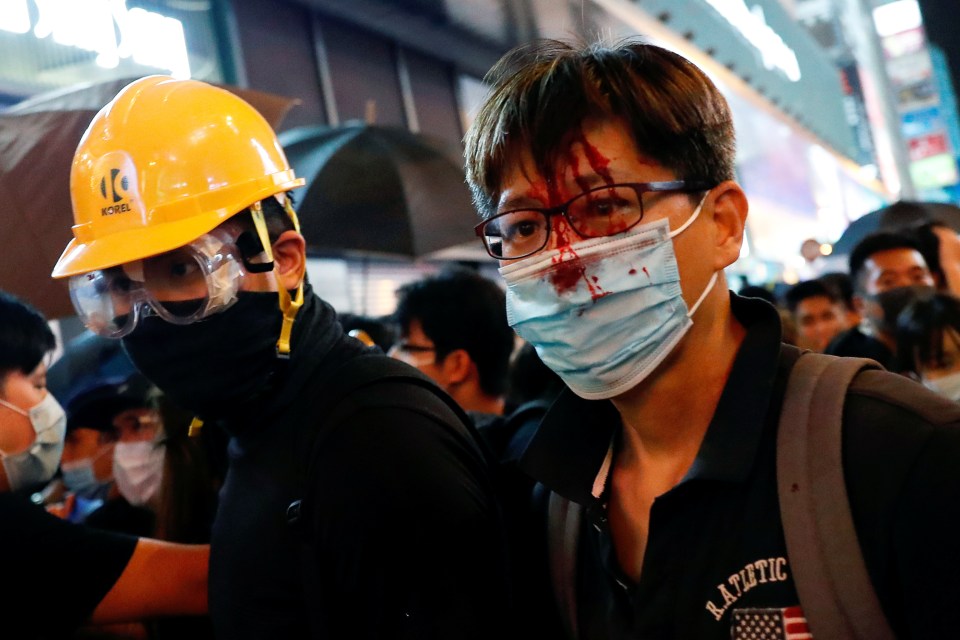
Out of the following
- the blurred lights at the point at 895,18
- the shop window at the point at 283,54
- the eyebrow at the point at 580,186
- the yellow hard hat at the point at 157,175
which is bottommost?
the eyebrow at the point at 580,186

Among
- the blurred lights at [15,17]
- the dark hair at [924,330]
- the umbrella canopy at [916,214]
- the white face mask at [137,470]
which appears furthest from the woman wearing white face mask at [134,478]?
the umbrella canopy at [916,214]

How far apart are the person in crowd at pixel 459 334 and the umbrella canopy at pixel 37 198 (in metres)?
1.22

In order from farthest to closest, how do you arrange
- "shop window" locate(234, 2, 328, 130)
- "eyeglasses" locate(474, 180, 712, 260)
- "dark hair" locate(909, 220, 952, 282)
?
1. "shop window" locate(234, 2, 328, 130)
2. "dark hair" locate(909, 220, 952, 282)
3. "eyeglasses" locate(474, 180, 712, 260)

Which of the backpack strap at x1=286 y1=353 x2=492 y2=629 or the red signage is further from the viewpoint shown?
the red signage

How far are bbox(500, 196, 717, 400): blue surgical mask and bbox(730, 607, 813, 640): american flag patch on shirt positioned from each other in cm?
43

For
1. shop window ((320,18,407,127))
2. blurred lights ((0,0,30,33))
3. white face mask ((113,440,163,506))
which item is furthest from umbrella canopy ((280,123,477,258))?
shop window ((320,18,407,127))

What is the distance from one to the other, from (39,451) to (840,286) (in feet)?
17.9

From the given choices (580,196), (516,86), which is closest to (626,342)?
(580,196)

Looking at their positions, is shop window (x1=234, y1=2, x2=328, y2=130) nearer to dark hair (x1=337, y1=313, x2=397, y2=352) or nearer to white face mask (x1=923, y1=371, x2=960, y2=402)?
dark hair (x1=337, y1=313, x2=397, y2=352)

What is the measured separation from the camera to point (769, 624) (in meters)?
1.27

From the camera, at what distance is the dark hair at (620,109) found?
1.54 metres

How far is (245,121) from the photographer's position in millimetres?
2135

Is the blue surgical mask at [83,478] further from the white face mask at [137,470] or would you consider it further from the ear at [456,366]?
the ear at [456,366]

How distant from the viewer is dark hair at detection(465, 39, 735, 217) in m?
1.54
